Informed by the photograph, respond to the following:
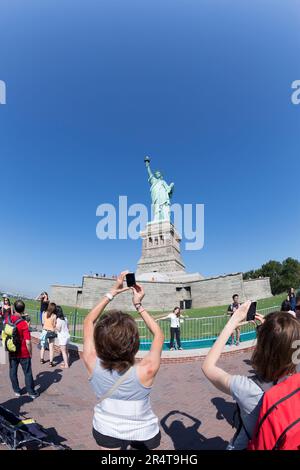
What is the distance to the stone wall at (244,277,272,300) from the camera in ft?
106

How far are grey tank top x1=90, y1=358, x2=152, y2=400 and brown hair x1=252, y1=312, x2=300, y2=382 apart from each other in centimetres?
90

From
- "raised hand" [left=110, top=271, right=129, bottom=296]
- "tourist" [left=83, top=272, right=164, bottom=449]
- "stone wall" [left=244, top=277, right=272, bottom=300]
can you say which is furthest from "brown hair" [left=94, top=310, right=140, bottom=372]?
"stone wall" [left=244, top=277, right=272, bottom=300]

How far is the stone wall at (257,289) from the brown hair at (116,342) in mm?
32966

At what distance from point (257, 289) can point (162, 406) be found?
30.5 metres

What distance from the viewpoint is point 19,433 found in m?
3.53

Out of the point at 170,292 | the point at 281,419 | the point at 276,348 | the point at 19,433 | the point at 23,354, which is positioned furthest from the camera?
the point at 170,292

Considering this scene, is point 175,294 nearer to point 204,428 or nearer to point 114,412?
point 204,428

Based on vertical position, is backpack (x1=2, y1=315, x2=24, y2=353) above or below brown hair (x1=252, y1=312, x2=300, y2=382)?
below

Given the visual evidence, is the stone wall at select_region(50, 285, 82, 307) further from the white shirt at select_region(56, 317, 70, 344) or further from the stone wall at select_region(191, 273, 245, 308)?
the white shirt at select_region(56, 317, 70, 344)

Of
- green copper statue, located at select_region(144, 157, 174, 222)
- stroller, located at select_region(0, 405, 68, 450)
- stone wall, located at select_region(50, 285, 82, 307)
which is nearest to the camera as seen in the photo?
stroller, located at select_region(0, 405, 68, 450)

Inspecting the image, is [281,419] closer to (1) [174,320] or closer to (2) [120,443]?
(2) [120,443]

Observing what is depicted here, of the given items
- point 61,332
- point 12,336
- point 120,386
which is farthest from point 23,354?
point 120,386
